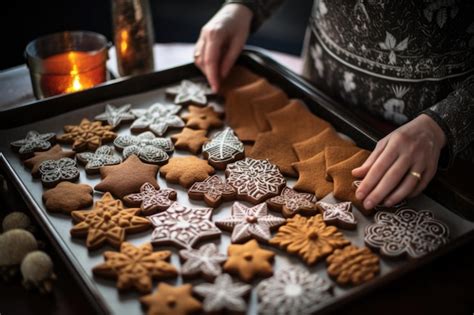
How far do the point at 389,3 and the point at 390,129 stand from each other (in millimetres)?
278

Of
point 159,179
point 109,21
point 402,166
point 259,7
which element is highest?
point 259,7

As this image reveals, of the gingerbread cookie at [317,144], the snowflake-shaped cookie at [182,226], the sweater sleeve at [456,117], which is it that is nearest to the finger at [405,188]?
the sweater sleeve at [456,117]

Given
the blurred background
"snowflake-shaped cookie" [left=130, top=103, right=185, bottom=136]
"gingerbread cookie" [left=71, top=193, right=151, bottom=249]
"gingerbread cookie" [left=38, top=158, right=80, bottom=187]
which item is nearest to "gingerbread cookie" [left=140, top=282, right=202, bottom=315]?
"gingerbread cookie" [left=71, top=193, right=151, bottom=249]

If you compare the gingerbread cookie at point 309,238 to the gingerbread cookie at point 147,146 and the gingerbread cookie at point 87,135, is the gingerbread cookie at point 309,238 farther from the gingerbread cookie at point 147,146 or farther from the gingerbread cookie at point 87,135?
the gingerbread cookie at point 87,135

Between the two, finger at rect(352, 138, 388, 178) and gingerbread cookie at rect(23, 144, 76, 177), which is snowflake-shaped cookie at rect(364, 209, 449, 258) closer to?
finger at rect(352, 138, 388, 178)

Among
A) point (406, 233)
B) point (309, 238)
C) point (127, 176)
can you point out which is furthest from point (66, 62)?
point (406, 233)

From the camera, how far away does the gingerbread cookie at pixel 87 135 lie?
125cm

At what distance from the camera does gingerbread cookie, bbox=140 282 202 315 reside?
0.86 metres

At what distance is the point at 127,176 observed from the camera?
1.15m

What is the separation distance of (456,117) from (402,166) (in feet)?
0.51

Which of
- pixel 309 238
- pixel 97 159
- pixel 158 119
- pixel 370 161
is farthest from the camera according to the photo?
pixel 158 119

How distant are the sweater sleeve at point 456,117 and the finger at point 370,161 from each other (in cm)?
11

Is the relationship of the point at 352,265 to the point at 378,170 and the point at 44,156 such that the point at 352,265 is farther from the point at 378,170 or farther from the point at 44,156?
the point at 44,156

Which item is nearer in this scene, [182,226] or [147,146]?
[182,226]
